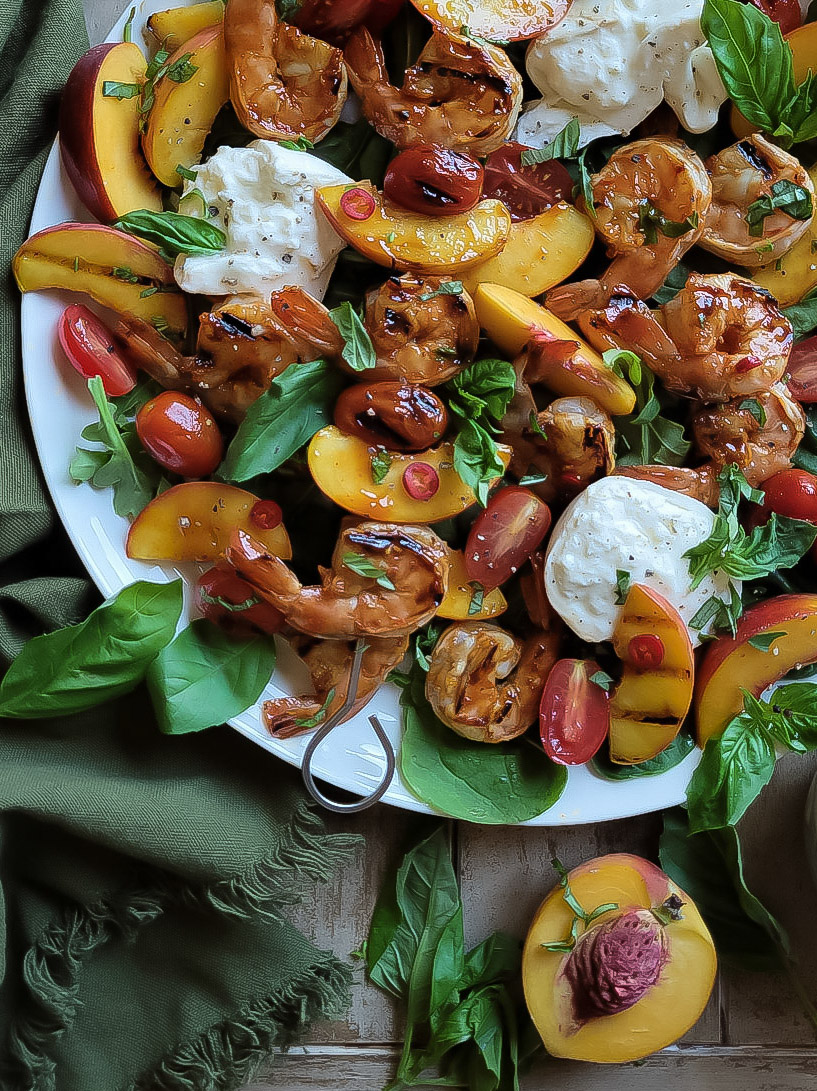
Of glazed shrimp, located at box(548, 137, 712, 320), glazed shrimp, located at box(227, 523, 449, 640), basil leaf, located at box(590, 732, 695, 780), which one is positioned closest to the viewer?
glazed shrimp, located at box(227, 523, 449, 640)

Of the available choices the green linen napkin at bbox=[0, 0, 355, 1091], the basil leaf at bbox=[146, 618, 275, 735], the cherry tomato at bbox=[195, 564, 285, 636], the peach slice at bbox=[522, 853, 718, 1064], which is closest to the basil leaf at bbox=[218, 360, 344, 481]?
the cherry tomato at bbox=[195, 564, 285, 636]

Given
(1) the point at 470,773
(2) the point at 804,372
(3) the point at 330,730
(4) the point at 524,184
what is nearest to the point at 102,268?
(4) the point at 524,184

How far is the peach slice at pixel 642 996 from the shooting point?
6.53 ft

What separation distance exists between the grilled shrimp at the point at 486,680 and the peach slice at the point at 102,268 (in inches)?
33.9

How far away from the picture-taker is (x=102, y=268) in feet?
5.98

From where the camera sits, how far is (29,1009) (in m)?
1.97

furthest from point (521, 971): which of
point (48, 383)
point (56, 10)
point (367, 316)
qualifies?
point (56, 10)

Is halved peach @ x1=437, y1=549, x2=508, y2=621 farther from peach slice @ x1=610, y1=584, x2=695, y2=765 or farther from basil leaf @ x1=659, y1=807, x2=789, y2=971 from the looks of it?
basil leaf @ x1=659, y1=807, x2=789, y2=971

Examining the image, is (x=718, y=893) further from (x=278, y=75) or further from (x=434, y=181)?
(x=278, y=75)

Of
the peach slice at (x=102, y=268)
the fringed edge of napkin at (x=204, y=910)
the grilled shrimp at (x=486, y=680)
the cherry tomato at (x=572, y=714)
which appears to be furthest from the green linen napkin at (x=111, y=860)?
the cherry tomato at (x=572, y=714)

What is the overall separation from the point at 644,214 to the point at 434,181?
0.42 metres

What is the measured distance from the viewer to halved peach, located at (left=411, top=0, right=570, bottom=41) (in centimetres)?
184

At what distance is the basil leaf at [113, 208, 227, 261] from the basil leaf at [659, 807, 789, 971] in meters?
1.51

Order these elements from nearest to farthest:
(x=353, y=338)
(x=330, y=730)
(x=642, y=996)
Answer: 1. (x=353, y=338)
2. (x=330, y=730)
3. (x=642, y=996)
